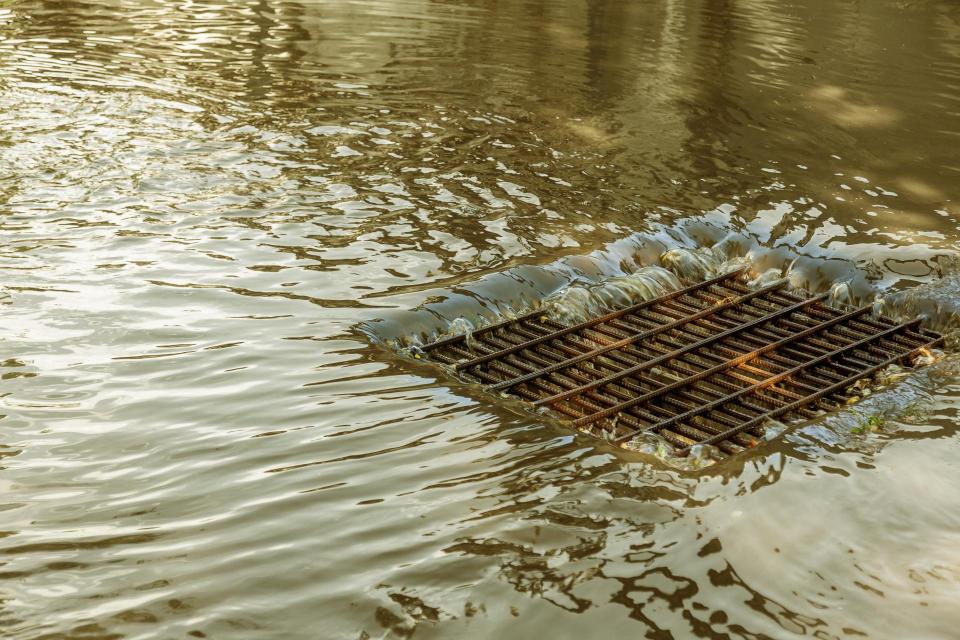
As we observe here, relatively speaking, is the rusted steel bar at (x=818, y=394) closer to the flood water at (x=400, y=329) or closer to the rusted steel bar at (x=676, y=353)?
the flood water at (x=400, y=329)

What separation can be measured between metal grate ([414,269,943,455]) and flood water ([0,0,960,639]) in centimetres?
32

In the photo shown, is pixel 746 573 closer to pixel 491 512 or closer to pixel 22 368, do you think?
pixel 491 512

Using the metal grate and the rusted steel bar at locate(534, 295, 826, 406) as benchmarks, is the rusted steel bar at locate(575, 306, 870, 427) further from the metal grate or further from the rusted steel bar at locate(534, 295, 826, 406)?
the rusted steel bar at locate(534, 295, 826, 406)

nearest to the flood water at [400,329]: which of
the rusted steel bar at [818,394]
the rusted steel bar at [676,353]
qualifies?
the rusted steel bar at [818,394]

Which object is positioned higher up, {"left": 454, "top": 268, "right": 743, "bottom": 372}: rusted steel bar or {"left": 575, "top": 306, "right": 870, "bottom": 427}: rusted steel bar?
{"left": 454, "top": 268, "right": 743, "bottom": 372}: rusted steel bar

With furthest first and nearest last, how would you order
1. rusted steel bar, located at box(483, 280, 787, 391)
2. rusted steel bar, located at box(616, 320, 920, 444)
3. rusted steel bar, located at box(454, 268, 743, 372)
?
rusted steel bar, located at box(454, 268, 743, 372), rusted steel bar, located at box(483, 280, 787, 391), rusted steel bar, located at box(616, 320, 920, 444)

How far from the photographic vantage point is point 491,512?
13.0 feet

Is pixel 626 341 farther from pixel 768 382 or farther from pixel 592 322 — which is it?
pixel 768 382

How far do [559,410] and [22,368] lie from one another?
2597 mm

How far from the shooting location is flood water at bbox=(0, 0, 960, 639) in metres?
3.55

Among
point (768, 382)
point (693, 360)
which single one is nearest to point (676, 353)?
point (693, 360)

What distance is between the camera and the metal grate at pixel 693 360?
5160mm

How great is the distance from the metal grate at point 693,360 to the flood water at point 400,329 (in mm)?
325

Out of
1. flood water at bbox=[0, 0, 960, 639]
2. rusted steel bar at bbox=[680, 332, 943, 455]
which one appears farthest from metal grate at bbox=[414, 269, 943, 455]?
flood water at bbox=[0, 0, 960, 639]
